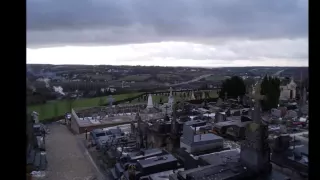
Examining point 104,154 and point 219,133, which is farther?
point 219,133

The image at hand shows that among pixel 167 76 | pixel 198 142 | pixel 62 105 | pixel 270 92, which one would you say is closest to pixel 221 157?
pixel 198 142

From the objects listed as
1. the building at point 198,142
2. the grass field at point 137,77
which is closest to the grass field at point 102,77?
the grass field at point 137,77

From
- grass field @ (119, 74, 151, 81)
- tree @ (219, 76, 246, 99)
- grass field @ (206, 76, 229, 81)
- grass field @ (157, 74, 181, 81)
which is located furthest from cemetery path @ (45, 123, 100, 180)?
tree @ (219, 76, 246, 99)

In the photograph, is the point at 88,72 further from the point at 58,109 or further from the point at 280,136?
the point at 280,136

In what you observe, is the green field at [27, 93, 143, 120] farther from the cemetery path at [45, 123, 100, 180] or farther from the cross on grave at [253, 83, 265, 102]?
the cross on grave at [253, 83, 265, 102]
